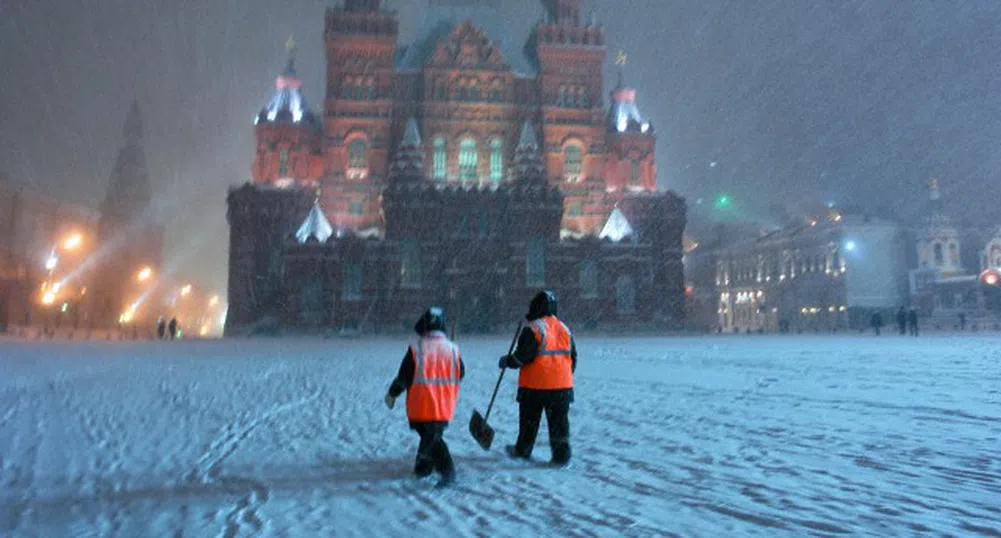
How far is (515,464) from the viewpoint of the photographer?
619 centimetres

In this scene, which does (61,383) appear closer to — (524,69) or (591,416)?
(591,416)

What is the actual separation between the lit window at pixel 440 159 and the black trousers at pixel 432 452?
149 ft

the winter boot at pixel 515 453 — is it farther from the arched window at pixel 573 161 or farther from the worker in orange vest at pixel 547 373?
the arched window at pixel 573 161

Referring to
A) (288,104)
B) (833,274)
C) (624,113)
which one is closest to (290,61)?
(288,104)

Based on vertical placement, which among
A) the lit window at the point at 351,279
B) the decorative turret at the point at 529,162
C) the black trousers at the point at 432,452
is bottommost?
the black trousers at the point at 432,452

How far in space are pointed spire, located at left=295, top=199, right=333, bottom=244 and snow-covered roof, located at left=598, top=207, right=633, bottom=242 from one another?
19.9 m

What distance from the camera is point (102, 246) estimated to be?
75375mm

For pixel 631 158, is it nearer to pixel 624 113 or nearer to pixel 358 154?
pixel 624 113

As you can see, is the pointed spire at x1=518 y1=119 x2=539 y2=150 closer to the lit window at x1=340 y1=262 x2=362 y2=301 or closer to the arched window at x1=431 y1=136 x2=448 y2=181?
the arched window at x1=431 y1=136 x2=448 y2=181

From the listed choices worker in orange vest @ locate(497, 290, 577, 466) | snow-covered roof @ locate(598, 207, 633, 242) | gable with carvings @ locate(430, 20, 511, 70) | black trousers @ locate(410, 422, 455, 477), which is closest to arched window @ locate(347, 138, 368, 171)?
gable with carvings @ locate(430, 20, 511, 70)

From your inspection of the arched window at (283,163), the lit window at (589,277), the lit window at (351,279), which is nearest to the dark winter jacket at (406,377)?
the lit window at (351,279)

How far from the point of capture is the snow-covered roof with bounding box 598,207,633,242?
160 ft

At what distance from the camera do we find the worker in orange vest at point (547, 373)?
6.08 metres

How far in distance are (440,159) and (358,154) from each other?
20.5ft
